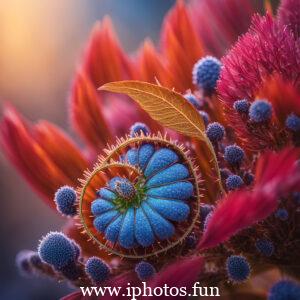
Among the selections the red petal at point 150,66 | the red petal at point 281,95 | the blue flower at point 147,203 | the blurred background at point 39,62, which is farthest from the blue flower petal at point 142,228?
the blurred background at point 39,62

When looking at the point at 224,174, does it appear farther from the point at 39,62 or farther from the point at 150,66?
the point at 39,62

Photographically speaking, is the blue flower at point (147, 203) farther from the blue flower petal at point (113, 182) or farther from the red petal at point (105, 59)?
the red petal at point (105, 59)

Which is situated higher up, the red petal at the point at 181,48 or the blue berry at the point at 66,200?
the red petal at the point at 181,48

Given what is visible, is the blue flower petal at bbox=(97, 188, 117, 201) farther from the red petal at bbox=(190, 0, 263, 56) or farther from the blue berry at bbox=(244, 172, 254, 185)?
the red petal at bbox=(190, 0, 263, 56)

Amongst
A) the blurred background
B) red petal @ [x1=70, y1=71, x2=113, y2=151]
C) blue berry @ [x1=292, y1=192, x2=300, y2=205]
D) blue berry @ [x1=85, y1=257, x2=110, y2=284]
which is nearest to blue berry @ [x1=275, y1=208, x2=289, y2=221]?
blue berry @ [x1=292, y1=192, x2=300, y2=205]

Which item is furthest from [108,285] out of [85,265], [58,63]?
[58,63]
